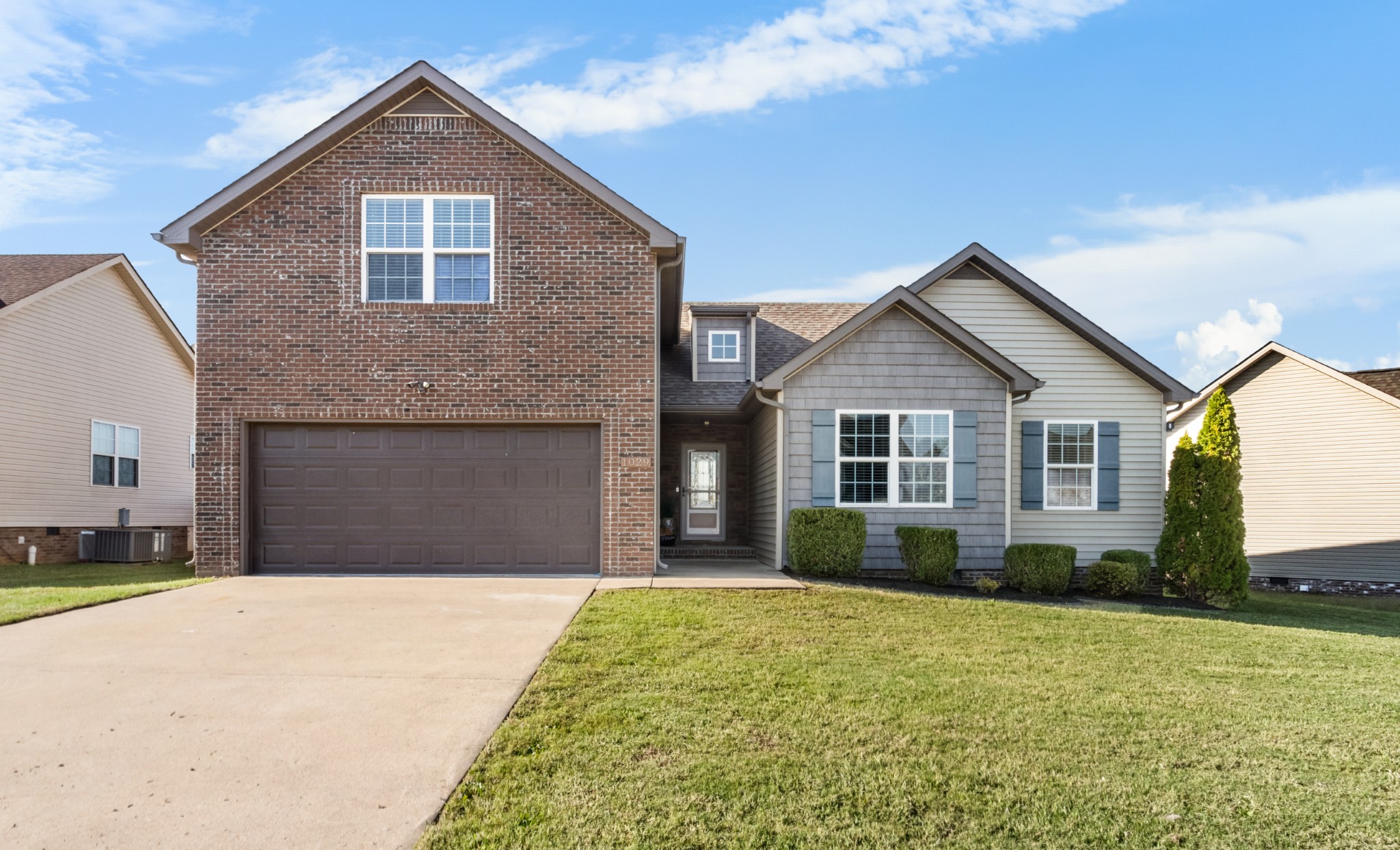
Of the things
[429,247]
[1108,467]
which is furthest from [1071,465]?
[429,247]

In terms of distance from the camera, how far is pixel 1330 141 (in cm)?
1636

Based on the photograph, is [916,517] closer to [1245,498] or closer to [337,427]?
[337,427]

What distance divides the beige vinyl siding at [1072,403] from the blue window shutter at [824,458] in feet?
11.0

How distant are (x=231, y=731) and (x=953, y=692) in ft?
15.9

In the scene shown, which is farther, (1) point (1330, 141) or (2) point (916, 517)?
(1) point (1330, 141)

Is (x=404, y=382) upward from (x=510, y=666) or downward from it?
upward

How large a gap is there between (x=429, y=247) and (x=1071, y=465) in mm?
10583

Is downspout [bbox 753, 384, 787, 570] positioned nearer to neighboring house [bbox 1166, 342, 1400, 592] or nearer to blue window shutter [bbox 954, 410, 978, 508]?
blue window shutter [bbox 954, 410, 978, 508]

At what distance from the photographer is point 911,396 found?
13.2 metres

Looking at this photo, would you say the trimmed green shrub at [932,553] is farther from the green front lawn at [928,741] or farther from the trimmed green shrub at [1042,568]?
the green front lawn at [928,741]

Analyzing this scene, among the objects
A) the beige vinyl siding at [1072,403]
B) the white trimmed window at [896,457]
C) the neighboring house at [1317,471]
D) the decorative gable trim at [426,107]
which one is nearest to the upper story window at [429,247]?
the decorative gable trim at [426,107]

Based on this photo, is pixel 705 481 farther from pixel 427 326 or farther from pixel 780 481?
pixel 427 326

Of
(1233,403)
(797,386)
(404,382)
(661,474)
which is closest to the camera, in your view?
(404,382)

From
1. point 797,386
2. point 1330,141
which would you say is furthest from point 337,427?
point 1330,141
